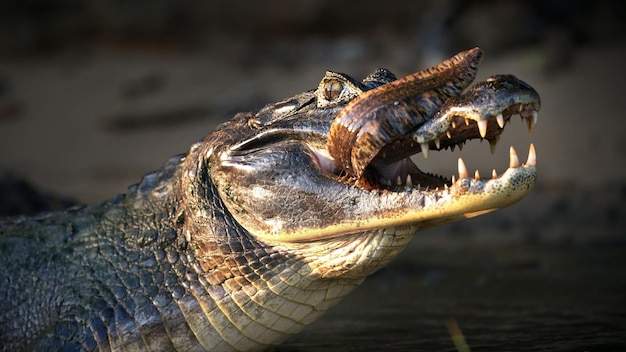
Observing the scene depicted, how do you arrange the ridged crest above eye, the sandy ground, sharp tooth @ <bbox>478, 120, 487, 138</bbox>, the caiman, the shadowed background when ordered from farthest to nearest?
1. the sandy ground
2. the shadowed background
3. the ridged crest above eye
4. the caiman
5. sharp tooth @ <bbox>478, 120, 487, 138</bbox>

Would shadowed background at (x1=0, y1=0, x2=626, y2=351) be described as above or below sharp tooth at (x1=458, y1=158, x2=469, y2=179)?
above

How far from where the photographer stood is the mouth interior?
→ 271 centimetres

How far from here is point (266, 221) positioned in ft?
10.2

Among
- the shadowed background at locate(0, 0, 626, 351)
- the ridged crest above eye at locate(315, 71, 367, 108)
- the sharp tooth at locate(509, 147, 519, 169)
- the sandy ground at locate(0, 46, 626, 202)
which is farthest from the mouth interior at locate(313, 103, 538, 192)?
the sandy ground at locate(0, 46, 626, 202)

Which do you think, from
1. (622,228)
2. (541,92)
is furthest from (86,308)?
(541,92)

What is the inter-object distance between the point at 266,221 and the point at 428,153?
69cm

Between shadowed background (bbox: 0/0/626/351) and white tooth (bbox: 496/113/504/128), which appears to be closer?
white tooth (bbox: 496/113/504/128)

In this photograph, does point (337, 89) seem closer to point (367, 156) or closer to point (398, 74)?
point (367, 156)

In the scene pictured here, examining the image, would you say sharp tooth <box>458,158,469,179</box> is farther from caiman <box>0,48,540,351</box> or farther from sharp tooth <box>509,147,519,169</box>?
sharp tooth <box>509,147,519,169</box>

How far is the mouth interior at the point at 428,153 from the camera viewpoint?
271cm

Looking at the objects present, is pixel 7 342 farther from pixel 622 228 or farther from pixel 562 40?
pixel 562 40

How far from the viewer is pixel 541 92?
29.1ft

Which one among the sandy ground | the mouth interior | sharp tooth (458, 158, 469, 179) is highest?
the sandy ground

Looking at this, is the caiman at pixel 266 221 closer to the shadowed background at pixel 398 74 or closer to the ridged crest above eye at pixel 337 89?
the ridged crest above eye at pixel 337 89
